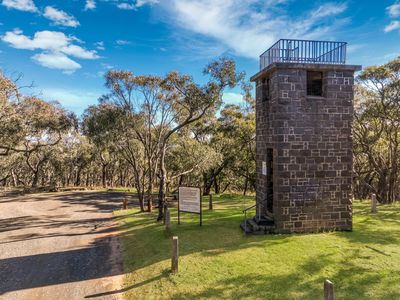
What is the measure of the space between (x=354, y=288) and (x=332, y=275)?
61 centimetres

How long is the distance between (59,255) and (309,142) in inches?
382

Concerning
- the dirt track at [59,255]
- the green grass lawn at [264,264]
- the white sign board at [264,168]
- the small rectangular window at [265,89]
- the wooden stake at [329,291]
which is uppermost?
the small rectangular window at [265,89]

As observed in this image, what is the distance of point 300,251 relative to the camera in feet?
25.6

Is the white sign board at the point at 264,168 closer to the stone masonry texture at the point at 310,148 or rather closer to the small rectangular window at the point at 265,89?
the stone masonry texture at the point at 310,148

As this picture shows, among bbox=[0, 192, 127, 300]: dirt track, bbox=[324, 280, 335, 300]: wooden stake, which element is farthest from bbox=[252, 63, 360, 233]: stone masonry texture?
bbox=[0, 192, 127, 300]: dirt track

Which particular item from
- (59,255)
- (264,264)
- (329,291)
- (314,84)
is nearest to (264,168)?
(314,84)

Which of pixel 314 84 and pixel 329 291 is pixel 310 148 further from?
pixel 329 291

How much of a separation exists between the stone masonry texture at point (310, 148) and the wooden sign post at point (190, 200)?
3.00 meters

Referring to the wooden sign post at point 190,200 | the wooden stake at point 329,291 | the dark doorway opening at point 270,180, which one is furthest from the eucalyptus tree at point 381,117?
the wooden stake at point 329,291

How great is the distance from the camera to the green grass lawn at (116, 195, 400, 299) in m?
5.90

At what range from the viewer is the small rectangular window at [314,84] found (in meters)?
10.2

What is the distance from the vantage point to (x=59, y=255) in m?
9.05

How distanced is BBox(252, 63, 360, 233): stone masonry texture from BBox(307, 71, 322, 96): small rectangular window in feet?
1.50

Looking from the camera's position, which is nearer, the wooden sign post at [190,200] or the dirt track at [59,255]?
the dirt track at [59,255]
